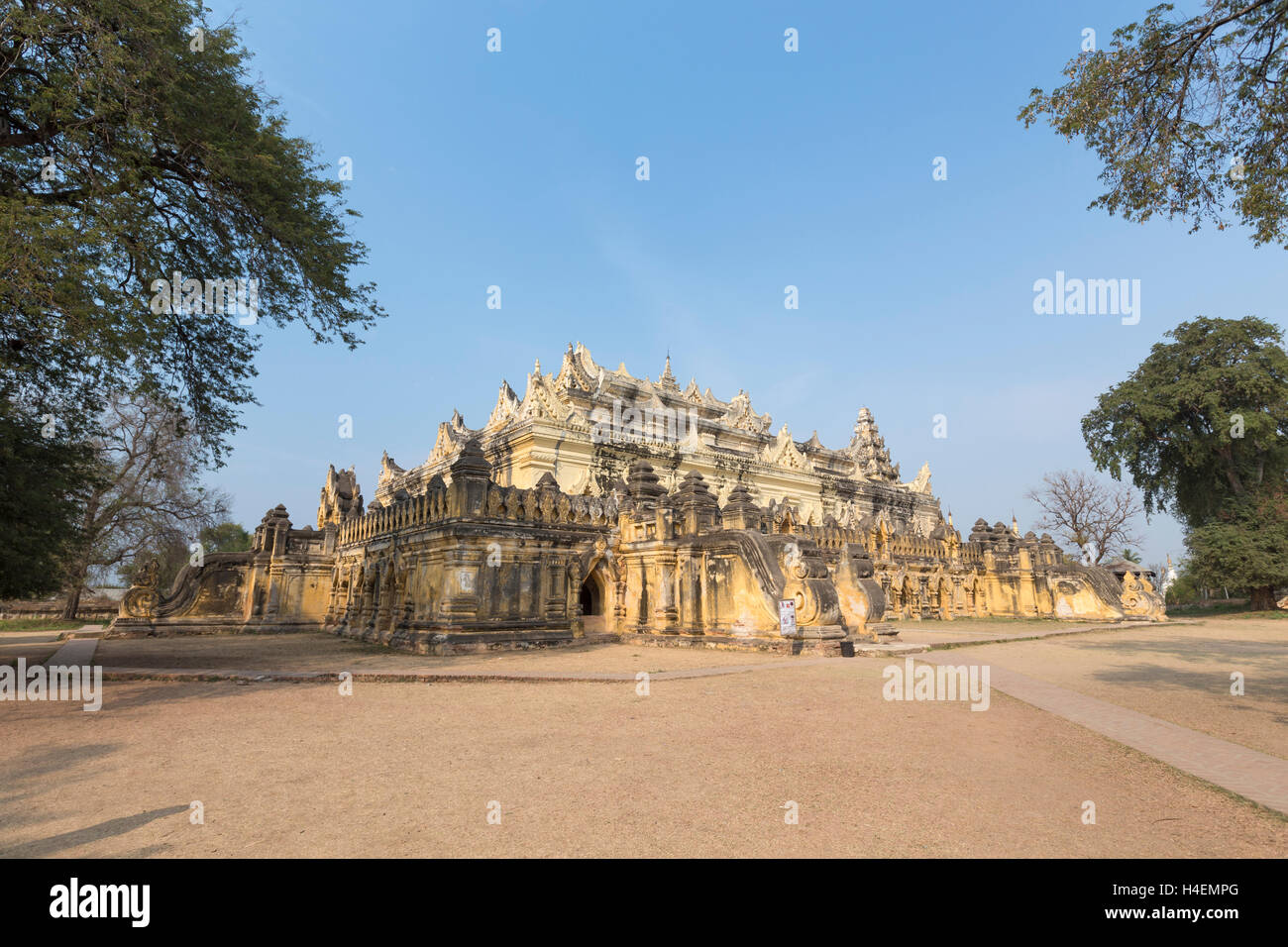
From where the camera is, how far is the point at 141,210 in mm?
9898

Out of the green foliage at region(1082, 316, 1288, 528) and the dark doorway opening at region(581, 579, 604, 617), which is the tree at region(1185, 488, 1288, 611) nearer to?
the green foliage at region(1082, 316, 1288, 528)

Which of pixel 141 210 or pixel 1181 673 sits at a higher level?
pixel 141 210

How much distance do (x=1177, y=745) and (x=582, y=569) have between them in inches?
482

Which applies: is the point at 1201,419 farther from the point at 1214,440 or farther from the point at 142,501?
the point at 142,501

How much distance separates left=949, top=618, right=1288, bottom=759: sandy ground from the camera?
24.2 feet

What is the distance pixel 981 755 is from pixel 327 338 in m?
13.5

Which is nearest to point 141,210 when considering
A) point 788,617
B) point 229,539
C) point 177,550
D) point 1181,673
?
point 788,617

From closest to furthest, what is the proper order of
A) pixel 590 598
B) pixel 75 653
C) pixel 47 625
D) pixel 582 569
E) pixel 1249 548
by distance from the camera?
1. pixel 75 653
2. pixel 582 569
3. pixel 590 598
4. pixel 47 625
5. pixel 1249 548

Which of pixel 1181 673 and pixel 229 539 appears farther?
pixel 229 539

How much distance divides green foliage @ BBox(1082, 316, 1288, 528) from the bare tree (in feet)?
162

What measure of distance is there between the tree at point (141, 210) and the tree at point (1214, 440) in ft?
137

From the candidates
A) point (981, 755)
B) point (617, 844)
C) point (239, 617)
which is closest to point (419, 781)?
point (617, 844)

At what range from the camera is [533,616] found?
1519cm

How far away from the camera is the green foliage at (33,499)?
10414mm
